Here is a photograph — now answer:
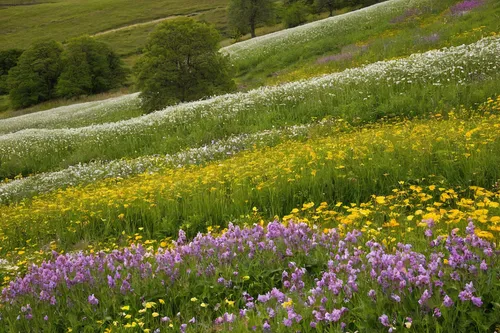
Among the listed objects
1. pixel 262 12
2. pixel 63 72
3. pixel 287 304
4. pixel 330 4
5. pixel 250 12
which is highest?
pixel 250 12

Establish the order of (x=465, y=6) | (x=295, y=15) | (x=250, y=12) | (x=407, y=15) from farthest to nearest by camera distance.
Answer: (x=295, y=15) → (x=250, y=12) → (x=407, y=15) → (x=465, y=6)

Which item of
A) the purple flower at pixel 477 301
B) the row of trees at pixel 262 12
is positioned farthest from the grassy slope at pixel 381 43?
the row of trees at pixel 262 12

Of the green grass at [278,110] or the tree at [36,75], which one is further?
the tree at [36,75]

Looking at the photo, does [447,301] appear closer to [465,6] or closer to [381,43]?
[381,43]

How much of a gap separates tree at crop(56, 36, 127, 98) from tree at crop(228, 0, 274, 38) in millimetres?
20144

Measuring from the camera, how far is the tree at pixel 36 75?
62.7 metres

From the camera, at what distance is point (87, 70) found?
62.3 meters

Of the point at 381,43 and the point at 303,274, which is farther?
the point at 381,43

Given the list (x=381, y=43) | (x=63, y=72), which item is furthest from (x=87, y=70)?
(x=381, y=43)

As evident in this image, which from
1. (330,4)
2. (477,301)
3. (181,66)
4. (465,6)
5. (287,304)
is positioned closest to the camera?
(477,301)

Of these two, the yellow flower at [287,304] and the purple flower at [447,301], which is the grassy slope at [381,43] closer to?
the purple flower at [447,301]

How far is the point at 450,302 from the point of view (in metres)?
2.75

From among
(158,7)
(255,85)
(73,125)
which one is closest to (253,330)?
(255,85)

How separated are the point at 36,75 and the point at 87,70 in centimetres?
802
